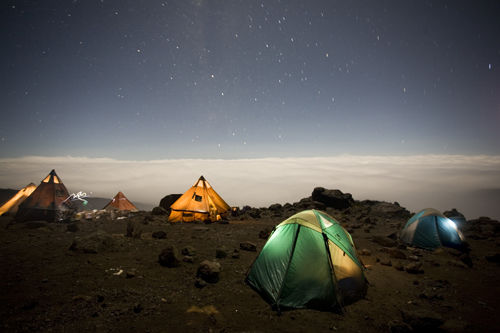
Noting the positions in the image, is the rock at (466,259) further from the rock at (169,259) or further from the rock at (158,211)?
the rock at (158,211)

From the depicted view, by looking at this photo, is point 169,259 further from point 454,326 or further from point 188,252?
point 454,326

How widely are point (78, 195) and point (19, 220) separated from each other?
390 cm

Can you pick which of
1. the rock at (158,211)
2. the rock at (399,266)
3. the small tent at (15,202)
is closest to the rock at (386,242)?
the rock at (399,266)

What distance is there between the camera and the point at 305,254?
6609 mm

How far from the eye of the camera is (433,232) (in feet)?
40.4

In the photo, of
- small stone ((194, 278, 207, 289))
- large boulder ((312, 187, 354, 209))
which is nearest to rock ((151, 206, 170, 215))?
small stone ((194, 278, 207, 289))

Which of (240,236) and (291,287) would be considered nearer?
(291,287)

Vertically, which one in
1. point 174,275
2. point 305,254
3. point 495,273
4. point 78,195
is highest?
point 78,195

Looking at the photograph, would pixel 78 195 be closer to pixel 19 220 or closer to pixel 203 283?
pixel 19 220

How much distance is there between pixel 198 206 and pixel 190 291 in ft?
42.4

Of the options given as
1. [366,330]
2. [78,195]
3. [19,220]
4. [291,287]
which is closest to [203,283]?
[291,287]

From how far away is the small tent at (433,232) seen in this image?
12102 mm

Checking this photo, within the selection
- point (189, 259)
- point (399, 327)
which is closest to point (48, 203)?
point (189, 259)

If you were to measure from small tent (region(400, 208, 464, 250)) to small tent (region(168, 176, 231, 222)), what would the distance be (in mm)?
14689
